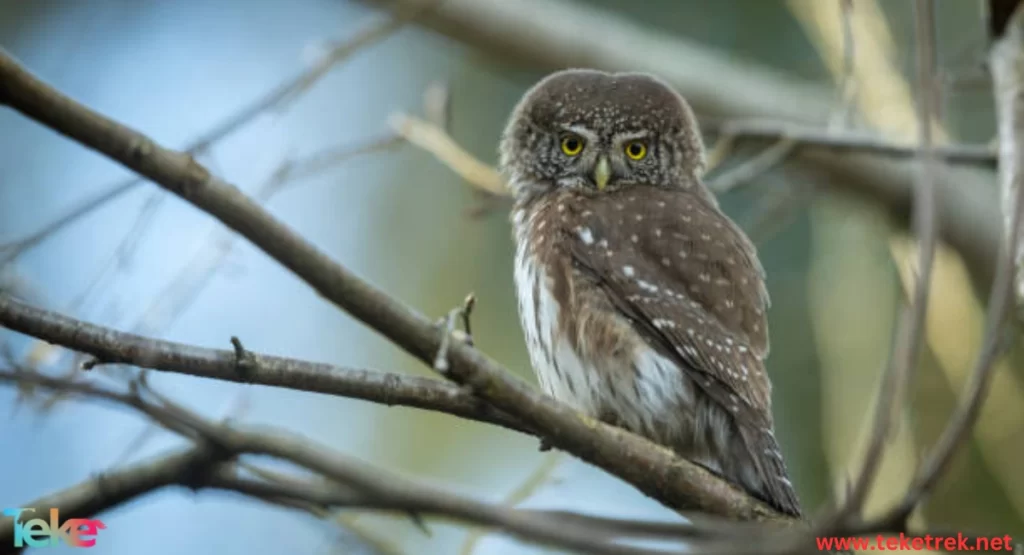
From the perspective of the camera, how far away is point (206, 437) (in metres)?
2.21

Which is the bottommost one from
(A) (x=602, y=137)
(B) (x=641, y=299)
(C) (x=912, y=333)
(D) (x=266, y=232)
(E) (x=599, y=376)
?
(E) (x=599, y=376)

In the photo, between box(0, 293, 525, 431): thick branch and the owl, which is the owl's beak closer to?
the owl

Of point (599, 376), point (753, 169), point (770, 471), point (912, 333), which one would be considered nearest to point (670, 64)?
point (753, 169)

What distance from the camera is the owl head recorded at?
4.68 m

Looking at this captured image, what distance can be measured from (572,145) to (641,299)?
1.00 metres

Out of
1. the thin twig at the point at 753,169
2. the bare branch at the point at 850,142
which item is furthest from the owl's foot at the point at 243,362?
the thin twig at the point at 753,169

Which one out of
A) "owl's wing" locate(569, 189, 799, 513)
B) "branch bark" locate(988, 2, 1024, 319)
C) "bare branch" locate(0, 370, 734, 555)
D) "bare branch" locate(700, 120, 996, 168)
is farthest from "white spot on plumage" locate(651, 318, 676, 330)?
"bare branch" locate(0, 370, 734, 555)

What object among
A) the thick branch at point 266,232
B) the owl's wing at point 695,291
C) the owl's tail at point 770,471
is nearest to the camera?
the thick branch at point 266,232

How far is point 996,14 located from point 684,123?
1.15 m

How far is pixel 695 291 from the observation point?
4070mm

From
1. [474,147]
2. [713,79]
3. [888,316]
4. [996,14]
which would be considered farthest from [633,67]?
[474,147]

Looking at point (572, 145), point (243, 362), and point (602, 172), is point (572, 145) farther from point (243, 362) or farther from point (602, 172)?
point (243, 362)

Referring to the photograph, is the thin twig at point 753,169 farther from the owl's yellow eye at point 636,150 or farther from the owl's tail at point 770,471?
the owl's tail at point 770,471

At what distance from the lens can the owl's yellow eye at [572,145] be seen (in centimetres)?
475
